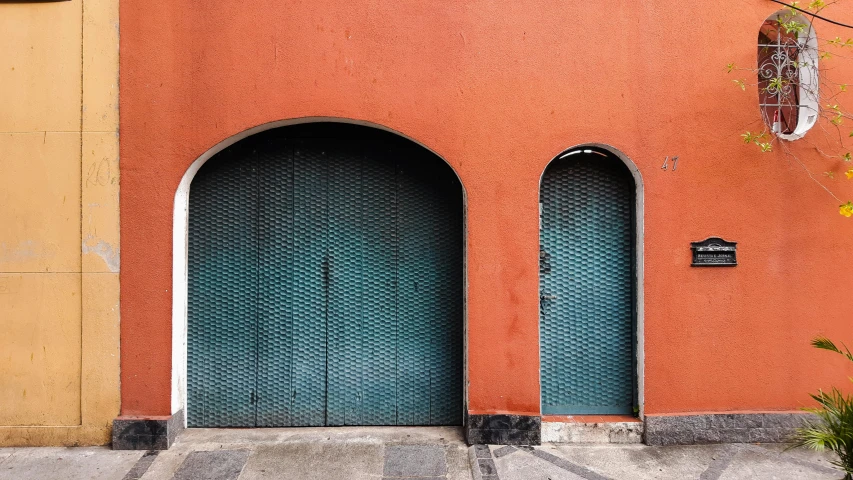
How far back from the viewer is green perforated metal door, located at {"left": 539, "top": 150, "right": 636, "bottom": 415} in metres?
4.34

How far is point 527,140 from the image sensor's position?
407cm

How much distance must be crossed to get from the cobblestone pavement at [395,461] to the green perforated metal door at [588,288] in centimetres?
53

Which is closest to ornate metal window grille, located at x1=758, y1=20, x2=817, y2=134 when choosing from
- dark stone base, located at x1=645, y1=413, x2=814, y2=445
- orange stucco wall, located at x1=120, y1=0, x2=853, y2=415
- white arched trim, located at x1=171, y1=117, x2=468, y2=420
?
orange stucco wall, located at x1=120, y1=0, x2=853, y2=415

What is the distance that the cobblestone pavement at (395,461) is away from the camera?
3604mm

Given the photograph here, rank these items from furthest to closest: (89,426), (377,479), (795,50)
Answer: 1. (795,50)
2. (89,426)
3. (377,479)

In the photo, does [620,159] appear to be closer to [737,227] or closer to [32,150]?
[737,227]

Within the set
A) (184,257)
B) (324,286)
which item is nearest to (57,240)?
(184,257)

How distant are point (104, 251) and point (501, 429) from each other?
3777 millimetres

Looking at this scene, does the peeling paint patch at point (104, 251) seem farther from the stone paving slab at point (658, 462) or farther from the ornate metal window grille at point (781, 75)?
the ornate metal window grille at point (781, 75)

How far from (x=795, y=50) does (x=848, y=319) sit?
8.36ft

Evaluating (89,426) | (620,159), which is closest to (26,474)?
(89,426)

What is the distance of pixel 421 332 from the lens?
4434mm

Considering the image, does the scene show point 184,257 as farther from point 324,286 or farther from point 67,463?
point 67,463

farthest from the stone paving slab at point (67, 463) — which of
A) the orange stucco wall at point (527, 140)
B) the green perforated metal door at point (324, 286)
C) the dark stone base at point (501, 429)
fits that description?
the dark stone base at point (501, 429)
